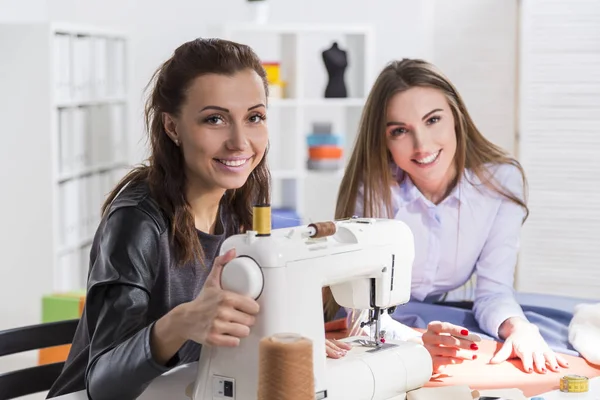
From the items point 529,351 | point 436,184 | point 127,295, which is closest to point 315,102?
point 436,184

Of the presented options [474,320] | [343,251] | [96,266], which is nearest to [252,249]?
[343,251]

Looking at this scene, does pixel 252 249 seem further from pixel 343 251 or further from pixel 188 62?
pixel 188 62

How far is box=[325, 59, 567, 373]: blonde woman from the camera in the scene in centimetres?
248

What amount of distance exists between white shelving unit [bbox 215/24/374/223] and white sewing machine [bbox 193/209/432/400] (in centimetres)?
313

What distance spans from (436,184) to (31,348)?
46.2 inches

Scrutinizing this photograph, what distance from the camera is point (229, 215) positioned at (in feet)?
6.45

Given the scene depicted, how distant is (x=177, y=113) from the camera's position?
70.9 inches

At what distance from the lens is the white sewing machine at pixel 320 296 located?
4.83ft

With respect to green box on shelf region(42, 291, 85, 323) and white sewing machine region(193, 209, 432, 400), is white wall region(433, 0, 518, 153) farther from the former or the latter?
white sewing machine region(193, 209, 432, 400)

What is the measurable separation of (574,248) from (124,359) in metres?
3.51

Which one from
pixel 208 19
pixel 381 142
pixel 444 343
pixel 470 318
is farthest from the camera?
pixel 208 19

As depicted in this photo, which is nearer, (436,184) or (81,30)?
(436,184)

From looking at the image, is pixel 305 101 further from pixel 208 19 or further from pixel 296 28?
pixel 208 19

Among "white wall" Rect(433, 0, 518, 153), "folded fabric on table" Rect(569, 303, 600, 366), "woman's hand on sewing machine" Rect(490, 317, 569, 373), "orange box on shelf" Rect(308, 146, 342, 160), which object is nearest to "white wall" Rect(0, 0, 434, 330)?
"white wall" Rect(433, 0, 518, 153)
